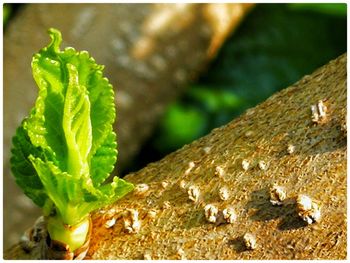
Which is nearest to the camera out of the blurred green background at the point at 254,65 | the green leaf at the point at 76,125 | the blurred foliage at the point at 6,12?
the green leaf at the point at 76,125

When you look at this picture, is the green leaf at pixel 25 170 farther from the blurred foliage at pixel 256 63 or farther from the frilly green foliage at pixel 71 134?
the blurred foliage at pixel 256 63

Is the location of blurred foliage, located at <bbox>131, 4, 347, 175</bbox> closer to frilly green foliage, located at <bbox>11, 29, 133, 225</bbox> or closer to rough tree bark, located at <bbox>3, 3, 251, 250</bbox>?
rough tree bark, located at <bbox>3, 3, 251, 250</bbox>

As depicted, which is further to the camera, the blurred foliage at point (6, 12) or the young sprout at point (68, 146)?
the blurred foliage at point (6, 12)

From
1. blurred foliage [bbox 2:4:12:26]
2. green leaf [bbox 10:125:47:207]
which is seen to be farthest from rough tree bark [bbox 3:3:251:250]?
green leaf [bbox 10:125:47:207]

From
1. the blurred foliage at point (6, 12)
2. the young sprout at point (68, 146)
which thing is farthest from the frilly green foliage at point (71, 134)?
the blurred foliage at point (6, 12)

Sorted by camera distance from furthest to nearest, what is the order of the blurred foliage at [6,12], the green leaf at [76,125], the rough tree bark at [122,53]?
the blurred foliage at [6,12] → the rough tree bark at [122,53] → the green leaf at [76,125]

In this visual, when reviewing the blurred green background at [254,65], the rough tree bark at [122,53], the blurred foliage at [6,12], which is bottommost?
the blurred green background at [254,65]

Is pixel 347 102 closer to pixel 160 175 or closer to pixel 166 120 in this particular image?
pixel 160 175

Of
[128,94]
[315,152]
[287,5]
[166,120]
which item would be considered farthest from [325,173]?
[287,5]
